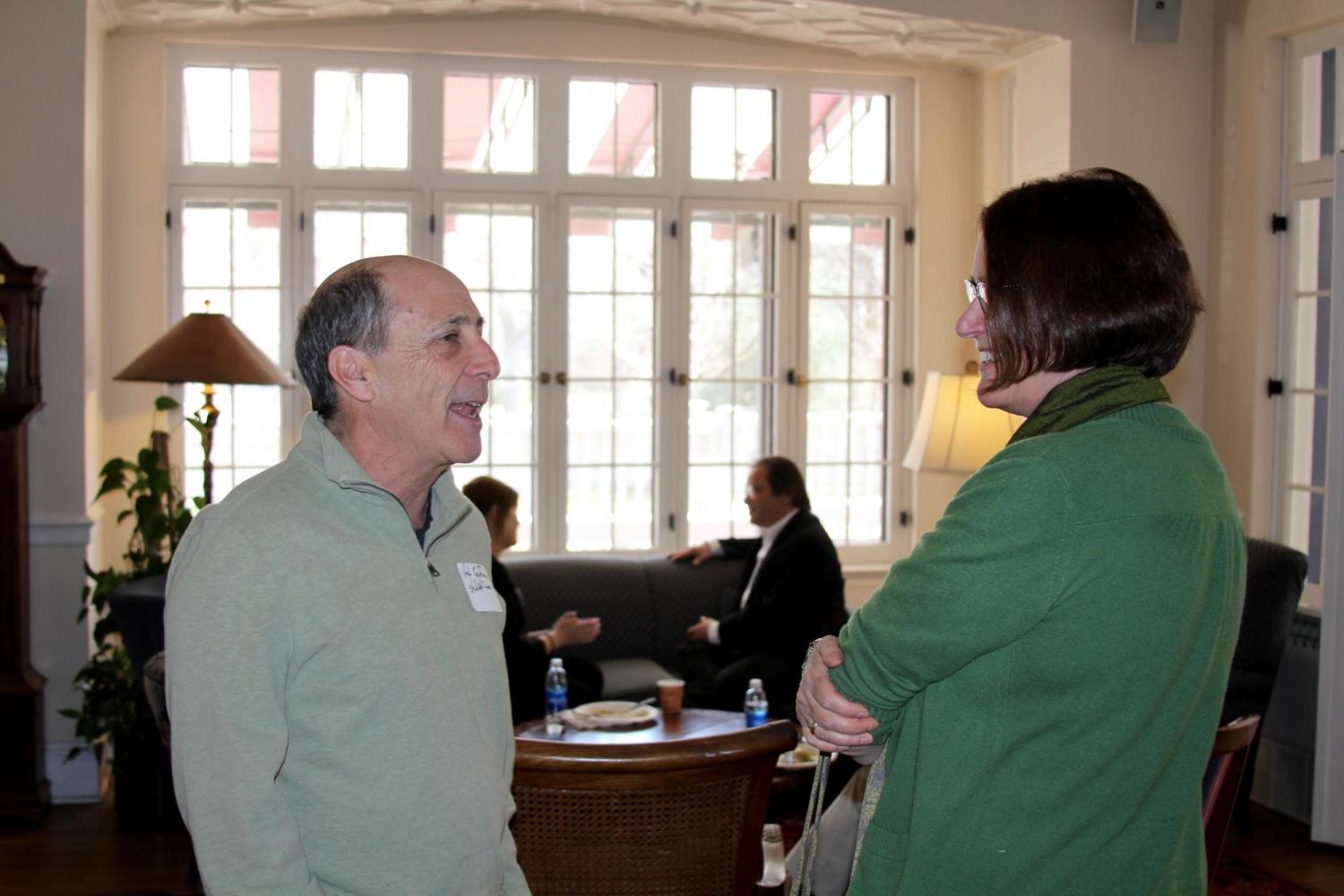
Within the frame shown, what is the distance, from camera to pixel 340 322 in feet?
5.64

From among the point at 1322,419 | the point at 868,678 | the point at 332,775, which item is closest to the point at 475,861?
the point at 332,775

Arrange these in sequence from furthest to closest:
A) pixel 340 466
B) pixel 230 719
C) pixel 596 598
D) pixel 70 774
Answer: pixel 596 598 < pixel 70 774 < pixel 340 466 < pixel 230 719

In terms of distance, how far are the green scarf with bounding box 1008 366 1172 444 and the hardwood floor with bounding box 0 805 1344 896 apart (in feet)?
12.0

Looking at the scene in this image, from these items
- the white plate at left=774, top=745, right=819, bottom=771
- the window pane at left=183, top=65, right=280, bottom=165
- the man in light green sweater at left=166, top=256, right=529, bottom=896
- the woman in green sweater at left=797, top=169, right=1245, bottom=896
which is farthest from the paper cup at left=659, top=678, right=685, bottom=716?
the window pane at left=183, top=65, right=280, bottom=165

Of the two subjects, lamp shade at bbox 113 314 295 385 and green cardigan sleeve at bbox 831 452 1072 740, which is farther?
lamp shade at bbox 113 314 295 385

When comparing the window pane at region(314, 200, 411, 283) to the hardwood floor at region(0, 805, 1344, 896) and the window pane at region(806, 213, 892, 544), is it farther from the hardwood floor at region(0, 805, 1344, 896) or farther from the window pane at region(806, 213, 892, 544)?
the hardwood floor at region(0, 805, 1344, 896)

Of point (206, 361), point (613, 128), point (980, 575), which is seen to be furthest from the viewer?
point (613, 128)

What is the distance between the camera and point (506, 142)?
658 centimetres

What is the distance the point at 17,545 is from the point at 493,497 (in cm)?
179

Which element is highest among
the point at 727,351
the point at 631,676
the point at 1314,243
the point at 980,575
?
the point at 1314,243

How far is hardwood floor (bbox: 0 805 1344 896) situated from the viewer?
439cm

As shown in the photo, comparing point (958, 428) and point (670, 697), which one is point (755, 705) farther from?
point (958, 428)

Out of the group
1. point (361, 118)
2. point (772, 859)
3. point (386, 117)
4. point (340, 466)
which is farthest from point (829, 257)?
point (340, 466)

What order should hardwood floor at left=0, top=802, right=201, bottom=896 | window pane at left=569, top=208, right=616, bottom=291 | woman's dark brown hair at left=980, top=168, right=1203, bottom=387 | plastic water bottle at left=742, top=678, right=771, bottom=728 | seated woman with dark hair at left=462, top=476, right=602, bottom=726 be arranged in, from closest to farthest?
woman's dark brown hair at left=980, top=168, right=1203, bottom=387 → hardwood floor at left=0, top=802, right=201, bottom=896 → plastic water bottle at left=742, top=678, right=771, bottom=728 → seated woman with dark hair at left=462, top=476, right=602, bottom=726 → window pane at left=569, top=208, right=616, bottom=291
